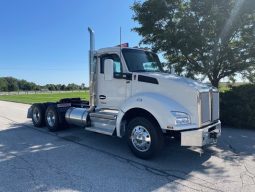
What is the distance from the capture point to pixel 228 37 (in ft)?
38.3

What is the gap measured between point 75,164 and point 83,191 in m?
1.45

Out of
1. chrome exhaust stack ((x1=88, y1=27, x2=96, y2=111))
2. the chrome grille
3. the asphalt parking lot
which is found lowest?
the asphalt parking lot

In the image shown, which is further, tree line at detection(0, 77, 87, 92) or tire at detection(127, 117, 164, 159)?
tree line at detection(0, 77, 87, 92)

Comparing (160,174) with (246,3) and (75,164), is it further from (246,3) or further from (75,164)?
(246,3)

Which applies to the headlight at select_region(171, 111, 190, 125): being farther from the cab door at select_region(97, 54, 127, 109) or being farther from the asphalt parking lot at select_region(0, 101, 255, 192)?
the cab door at select_region(97, 54, 127, 109)

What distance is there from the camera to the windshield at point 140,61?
725 centimetres

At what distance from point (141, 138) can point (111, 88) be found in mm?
1883

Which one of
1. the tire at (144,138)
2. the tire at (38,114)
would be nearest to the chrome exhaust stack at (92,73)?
the tire at (144,138)

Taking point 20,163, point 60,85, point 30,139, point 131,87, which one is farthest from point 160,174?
point 60,85

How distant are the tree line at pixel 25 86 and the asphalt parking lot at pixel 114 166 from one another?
110 meters

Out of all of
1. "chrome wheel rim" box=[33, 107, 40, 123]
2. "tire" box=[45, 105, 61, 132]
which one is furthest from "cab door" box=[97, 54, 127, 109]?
"chrome wheel rim" box=[33, 107, 40, 123]

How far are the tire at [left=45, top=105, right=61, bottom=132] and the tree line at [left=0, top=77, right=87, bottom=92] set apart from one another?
10725 centimetres

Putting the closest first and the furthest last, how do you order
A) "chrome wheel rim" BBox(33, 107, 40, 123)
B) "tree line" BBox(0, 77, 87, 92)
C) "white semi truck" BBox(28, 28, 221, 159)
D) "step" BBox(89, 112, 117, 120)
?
"white semi truck" BBox(28, 28, 221, 159) < "step" BBox(89, 112, 117, 120) < "chrome wheel rim" BBox(33, 107, 40, 123) < "tree line" BBox(0, 77, 87, 92)

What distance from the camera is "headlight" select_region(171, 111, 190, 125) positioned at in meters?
5.82
